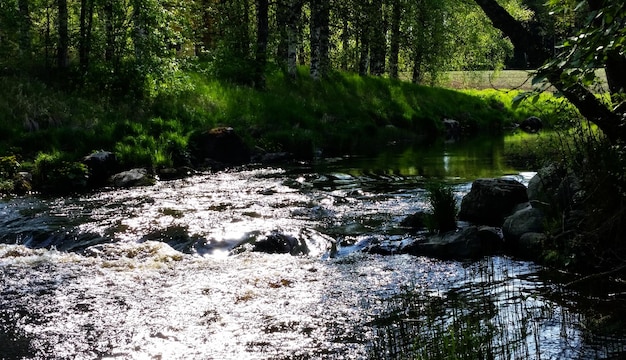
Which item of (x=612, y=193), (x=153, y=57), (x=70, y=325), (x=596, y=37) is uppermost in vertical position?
(x=153, y=57)

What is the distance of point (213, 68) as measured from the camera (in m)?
27.0

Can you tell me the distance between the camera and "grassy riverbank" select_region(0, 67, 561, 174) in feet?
60.7

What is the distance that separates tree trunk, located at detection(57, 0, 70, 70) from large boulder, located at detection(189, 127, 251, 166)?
5719 millimetres

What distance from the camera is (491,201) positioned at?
38.4ft

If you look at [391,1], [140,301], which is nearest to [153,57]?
[391,1]

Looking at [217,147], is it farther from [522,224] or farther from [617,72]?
[617,72]

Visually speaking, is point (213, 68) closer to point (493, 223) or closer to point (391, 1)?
point (391, 1)

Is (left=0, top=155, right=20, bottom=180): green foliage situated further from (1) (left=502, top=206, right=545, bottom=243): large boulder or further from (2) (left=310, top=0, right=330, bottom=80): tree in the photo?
(2) (left=310, top=0, right=330, bottom=80): tree

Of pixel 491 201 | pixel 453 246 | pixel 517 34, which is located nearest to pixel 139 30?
pixel 491 201

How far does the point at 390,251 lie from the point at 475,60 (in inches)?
1632

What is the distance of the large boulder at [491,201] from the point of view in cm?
1167

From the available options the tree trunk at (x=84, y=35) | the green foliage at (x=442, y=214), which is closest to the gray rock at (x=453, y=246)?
the green foliage at (x=442, y=214)

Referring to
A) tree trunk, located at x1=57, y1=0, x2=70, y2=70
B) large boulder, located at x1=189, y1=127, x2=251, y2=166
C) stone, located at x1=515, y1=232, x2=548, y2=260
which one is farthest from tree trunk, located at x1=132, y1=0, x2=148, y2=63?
stone, located at x1=515, y1=232, x2=548, y2=260

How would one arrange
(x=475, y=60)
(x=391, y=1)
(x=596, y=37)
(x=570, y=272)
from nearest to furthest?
(x=596, y=37), (x=570, y=272), (x=391, y=1), (x=475, y=60)
